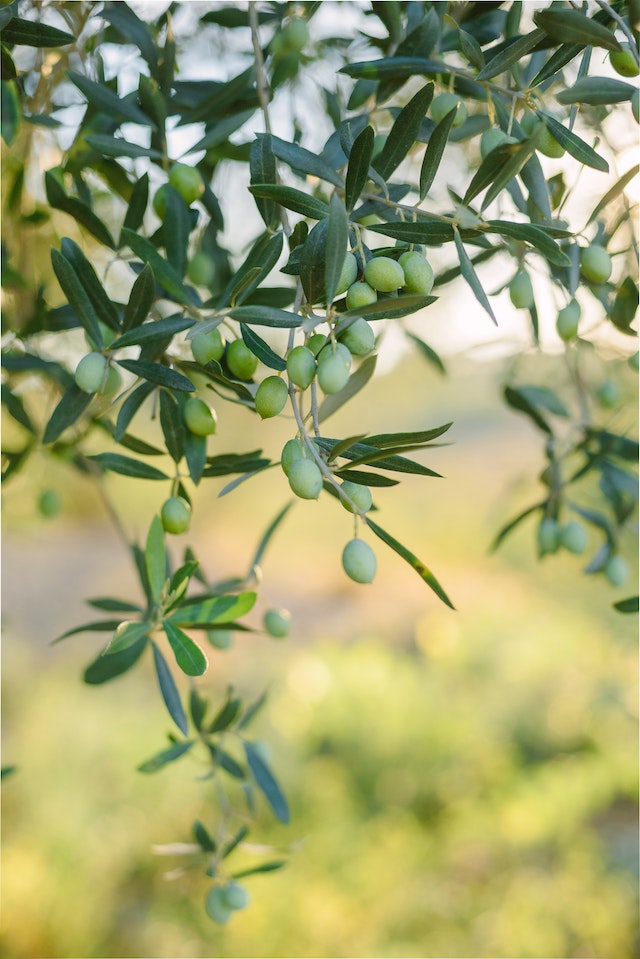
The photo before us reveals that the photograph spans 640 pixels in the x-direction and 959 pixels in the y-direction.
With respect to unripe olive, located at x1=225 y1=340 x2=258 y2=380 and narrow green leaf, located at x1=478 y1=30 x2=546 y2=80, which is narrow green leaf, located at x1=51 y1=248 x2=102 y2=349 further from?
narrow green leaf, located at x1=478 y1=30 x2=546 y2=80

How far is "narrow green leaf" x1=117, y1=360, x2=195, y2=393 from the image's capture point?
436 millimetres

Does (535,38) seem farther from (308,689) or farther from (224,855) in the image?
(308,689)

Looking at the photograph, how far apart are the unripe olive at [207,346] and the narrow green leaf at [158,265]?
0.14ft

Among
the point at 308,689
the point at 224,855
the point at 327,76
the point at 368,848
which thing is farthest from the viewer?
the point at 308,689

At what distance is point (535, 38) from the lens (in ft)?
1.23

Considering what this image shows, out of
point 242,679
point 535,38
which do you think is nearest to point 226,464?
point 535,38

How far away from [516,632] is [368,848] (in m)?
1.43

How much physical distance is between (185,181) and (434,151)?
20 centimetres

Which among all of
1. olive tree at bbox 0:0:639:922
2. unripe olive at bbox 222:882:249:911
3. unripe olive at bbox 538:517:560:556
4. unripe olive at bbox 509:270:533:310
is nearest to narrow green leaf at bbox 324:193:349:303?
olive tree at bbox 0:0:639:922

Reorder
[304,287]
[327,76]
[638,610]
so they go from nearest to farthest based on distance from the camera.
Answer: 1. [304,287]
2. [638,610]
3. [327,76]

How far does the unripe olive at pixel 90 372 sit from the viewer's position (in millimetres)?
460

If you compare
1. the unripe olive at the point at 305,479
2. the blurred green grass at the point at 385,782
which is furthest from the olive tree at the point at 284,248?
the blurred green grass at the point at 385,782

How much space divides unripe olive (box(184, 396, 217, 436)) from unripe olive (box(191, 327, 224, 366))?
47mm

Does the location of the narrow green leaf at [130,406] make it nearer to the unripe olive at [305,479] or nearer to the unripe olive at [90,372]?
the unripe olive at [90,372]
